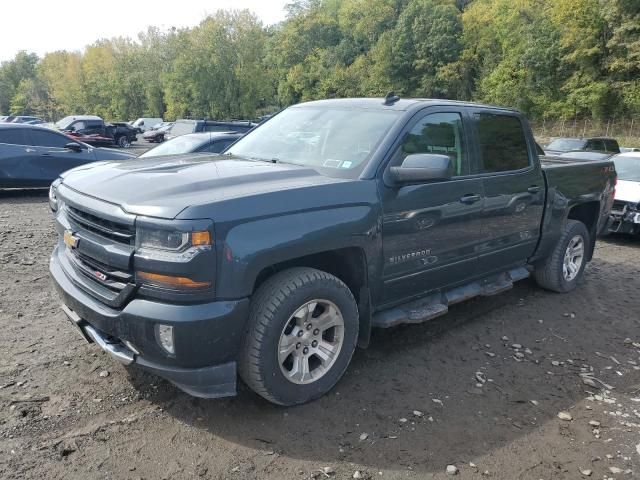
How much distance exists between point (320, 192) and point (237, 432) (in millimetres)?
1489

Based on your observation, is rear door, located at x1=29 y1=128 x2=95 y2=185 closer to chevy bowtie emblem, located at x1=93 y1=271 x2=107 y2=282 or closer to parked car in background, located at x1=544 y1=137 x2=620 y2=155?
chevy bowtie emblem, located at x1=93 y1=271 x2=107 y2=282

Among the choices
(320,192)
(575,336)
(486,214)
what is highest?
(320,192)

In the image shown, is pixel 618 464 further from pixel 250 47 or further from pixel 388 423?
pixel 250 47

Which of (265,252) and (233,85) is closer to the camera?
(265,252)

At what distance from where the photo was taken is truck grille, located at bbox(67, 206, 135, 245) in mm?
2793

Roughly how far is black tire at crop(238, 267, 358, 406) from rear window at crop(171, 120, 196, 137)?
42.5 feet

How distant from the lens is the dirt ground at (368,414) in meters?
2.76

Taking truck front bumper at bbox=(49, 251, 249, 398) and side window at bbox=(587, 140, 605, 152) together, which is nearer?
truck front bumper at bbox=(49, 251, 249, 398)

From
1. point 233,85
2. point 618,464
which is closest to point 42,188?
point 618,464

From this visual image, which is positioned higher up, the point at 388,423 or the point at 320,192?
the point at 320,192

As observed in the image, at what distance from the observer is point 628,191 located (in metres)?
8.62

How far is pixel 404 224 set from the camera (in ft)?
11.8

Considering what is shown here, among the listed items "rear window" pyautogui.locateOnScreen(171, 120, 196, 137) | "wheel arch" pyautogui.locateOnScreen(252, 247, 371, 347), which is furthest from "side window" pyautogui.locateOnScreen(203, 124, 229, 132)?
"wheel arch" pyautogui.locateOnScreen(252, 247, 371, 347)

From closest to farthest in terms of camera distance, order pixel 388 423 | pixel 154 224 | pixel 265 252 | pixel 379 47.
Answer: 1. pixel 154 224
2. pixel 265 252
3. pixel 388 423
4. pixel 379 47
